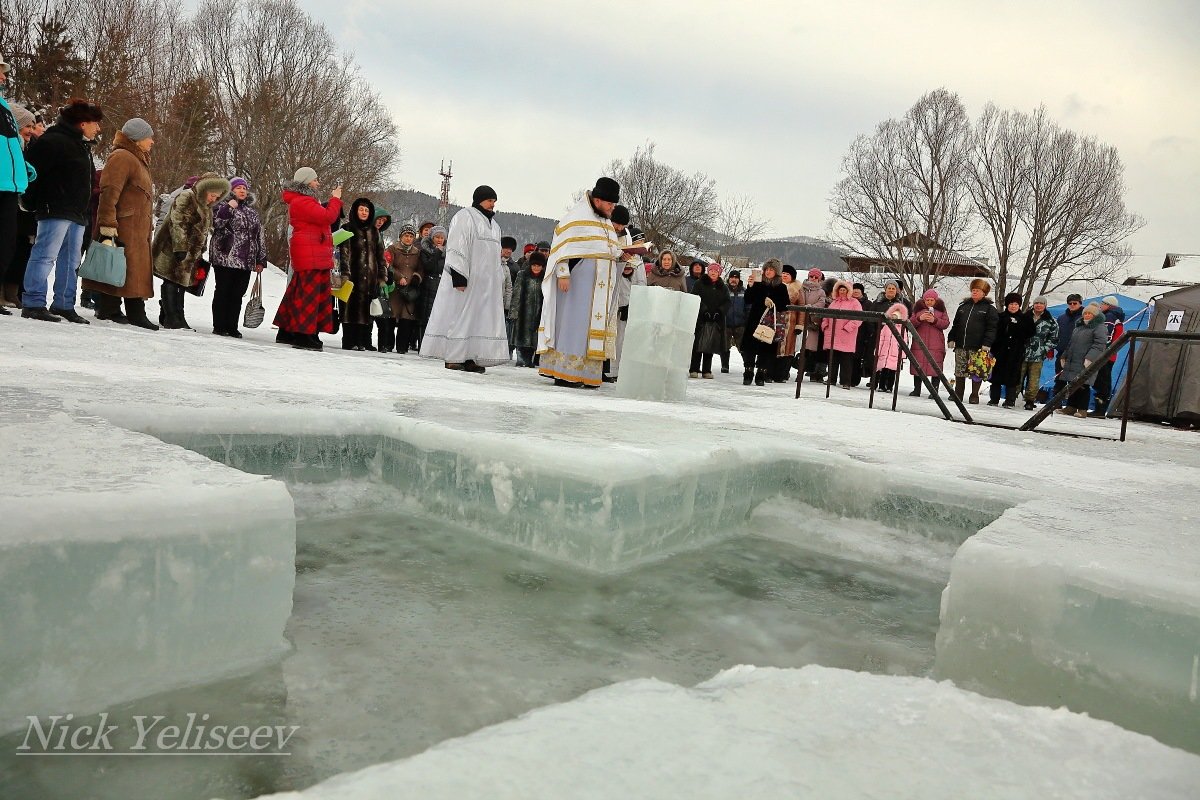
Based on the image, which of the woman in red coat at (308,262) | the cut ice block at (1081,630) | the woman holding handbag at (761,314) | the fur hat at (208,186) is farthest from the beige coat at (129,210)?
the cut ice block at (1081,630)

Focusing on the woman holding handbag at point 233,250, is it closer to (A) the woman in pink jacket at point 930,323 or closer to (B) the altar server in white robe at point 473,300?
(B) the altar server in white robe at point 473,300

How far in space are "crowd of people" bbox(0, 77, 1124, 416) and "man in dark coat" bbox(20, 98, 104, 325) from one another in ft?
0.04

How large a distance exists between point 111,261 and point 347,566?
5.38 meters

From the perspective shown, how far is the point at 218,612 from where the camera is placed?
183 centimetres

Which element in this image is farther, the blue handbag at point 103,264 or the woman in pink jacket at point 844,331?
the woman in pink jacket at point 844,331

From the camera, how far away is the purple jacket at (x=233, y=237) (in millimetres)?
8023

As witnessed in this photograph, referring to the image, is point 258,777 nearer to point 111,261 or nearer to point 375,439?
point 375,439

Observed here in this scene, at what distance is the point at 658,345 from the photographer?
19.4 ft

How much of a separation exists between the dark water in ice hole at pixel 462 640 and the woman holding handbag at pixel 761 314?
7.01m

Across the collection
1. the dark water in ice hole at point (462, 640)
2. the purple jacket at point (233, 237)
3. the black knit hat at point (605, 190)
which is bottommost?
the dark water in ice hole at point (462, 640)

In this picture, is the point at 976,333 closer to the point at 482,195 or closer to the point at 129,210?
the point at 482,195

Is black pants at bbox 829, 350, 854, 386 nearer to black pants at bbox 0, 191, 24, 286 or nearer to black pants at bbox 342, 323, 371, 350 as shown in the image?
black pants at bbox 342, 323, 371, 350

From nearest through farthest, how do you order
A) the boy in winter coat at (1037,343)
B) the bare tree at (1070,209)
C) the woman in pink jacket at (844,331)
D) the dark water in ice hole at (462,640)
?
1. the dark water in ice hole at (462,640)
2. the boy in winter coat at (1037,343)
3. the woman in pink jacket at (844,331)
4. the bare tree at (1070,209)

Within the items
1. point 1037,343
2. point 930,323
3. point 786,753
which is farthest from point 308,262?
point 1037,343
